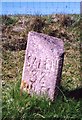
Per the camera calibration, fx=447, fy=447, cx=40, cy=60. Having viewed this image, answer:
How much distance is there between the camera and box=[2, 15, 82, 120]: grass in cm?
487

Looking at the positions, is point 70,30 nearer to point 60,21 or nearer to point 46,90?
point 60,21

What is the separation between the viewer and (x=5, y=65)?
693 cm

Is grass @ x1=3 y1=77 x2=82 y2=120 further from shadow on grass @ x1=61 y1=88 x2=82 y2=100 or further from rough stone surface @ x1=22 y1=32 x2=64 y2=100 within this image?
shadow on grass @ x1=61 y1=88 x2=82 y2=100

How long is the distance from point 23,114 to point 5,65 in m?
2.19

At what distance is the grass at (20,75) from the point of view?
487 centimetres

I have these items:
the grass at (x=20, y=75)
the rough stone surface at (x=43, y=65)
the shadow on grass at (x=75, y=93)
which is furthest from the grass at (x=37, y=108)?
the shadow on grass at (x=75, y=93)

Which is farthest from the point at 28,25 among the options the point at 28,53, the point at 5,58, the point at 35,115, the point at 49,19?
the point at 35,115

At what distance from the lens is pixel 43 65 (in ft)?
16.5

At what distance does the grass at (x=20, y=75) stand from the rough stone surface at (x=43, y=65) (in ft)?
0.45

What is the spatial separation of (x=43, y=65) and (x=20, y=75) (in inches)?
56.9

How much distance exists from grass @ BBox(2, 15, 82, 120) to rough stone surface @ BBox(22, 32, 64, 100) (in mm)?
138

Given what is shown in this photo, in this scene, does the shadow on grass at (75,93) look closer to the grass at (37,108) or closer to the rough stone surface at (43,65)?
the grass at (37,108)

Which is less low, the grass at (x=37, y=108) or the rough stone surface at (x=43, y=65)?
the rough stone surface at (x=43, y=65)

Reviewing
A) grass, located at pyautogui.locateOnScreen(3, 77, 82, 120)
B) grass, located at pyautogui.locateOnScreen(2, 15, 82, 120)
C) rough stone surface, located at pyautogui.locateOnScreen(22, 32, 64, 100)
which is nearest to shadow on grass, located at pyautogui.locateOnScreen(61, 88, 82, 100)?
grass, located at pyautogui.locateOnScreen(2, 15, 82, 120)
